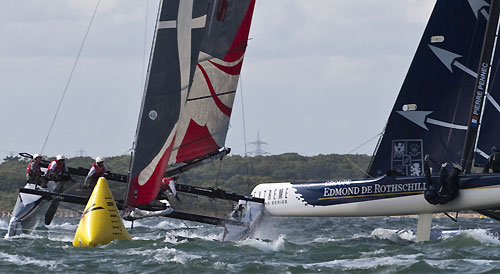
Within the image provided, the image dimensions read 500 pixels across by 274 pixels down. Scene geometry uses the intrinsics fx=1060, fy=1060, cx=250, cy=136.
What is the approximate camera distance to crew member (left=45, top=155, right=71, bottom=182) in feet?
70.8

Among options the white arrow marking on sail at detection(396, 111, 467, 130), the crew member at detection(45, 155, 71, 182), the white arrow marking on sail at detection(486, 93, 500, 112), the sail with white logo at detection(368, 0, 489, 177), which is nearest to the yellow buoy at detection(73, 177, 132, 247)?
the crew member at detection(45, 155, 71, 182)

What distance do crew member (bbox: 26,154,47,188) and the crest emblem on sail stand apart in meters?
2.49

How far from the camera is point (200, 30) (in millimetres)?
20797

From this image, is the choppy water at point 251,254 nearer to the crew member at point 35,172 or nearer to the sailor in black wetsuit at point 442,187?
the sailor in black wetsuit at point 442,187

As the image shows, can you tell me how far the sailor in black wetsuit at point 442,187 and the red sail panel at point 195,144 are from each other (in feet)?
14.6

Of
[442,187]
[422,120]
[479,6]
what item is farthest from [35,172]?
[479,6]

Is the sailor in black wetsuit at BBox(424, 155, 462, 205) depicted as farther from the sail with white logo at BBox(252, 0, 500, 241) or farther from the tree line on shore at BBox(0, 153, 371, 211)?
the tree line on shore at BBox(0, 153, 371, 211)

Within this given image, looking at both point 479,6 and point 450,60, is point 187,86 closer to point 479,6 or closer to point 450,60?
point 450,60

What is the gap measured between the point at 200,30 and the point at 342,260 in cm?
578

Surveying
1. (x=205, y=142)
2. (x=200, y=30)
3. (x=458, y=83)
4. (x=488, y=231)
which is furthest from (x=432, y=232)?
(x=200, y=30)

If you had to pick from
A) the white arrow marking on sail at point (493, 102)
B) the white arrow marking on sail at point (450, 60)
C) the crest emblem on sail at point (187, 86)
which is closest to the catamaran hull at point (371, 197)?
the crest emblem on sail at point (187, 86)

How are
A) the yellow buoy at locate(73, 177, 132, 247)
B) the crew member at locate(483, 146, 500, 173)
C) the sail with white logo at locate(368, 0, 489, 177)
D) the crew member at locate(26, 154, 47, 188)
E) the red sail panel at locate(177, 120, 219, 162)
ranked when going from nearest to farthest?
the yellow buoy at locate(73, 177, 132, 247)
the red sail panel at locate(177, 120, 219, 162)
the crew member at locate(26, 154, 47, 188)
the crew member at locate(483, 146, 500, 173)
the sail with white logo at locate(368, 0, 489, 177)

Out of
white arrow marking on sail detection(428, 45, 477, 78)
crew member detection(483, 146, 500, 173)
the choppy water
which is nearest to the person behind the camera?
the choppy water

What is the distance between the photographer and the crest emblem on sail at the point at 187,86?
787 inches
